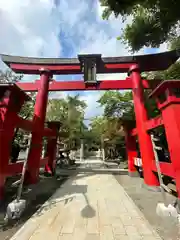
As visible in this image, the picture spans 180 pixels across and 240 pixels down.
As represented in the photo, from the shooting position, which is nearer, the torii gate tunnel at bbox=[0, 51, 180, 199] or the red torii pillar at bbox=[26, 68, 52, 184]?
the torii gate tunnel at bbox=[0, 51, 180, 199]

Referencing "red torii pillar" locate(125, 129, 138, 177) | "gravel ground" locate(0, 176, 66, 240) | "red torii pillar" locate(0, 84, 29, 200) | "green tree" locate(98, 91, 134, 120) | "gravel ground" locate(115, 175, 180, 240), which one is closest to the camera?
"gravel ground" locate(115, 175, 180, 240)

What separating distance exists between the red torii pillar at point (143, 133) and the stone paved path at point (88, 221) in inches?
58.9

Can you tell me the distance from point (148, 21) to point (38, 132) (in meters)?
6.16

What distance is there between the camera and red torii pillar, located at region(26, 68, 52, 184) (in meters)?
6.48

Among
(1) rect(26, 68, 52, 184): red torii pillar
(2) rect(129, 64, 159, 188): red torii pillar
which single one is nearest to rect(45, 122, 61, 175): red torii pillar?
(1) rect(26, 68, 52, 184): red torii pillar

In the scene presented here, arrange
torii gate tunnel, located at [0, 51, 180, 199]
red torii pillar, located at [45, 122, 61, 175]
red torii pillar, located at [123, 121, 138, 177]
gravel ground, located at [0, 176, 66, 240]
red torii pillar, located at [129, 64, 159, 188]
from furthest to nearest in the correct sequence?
red torii pillar, located at [45, 122, 61, 175] → red torii pillar, located at [123, 121, 138, 177] → torii gate tunnel, located at [0, 51, 180, 199] → red torii pillar, located at [129, 64, 159, 188] → gravel ground, located at [0, 176, 66, 240]

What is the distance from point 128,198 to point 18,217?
10.1 feet

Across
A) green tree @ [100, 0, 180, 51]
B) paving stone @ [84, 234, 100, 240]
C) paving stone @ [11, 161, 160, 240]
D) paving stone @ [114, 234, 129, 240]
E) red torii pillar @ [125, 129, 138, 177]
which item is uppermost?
green tree @ [100, 0, 180, 51]

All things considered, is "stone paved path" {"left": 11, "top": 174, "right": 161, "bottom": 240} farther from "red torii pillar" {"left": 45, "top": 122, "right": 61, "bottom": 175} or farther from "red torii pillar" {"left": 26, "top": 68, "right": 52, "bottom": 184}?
"red torii pillar" {"left": 45, "top": 122, "right": 61, "bottom": 175}

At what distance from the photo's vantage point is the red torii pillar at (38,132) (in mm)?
6477

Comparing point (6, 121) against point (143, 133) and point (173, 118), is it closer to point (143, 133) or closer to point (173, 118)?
point (173, 118)

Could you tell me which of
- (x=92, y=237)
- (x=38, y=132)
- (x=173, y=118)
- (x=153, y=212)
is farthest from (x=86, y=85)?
(x=92, y=237)

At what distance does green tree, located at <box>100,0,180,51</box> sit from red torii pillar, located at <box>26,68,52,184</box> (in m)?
3.89

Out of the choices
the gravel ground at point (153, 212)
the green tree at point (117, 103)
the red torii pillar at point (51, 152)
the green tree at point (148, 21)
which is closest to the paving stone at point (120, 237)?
the gravel ground at point (153, 212)
